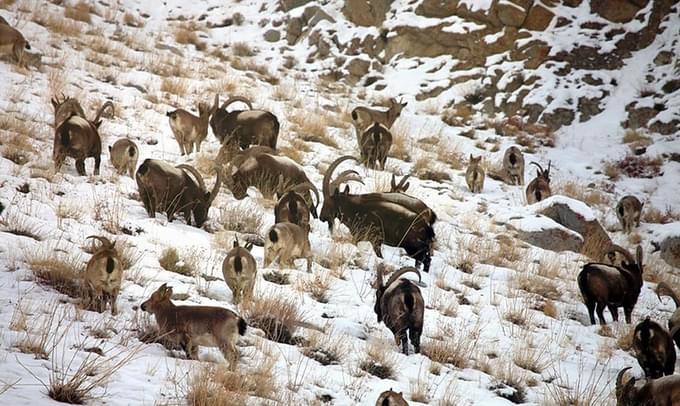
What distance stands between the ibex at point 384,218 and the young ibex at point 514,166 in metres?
5.88

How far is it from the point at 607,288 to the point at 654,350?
5.95 ft

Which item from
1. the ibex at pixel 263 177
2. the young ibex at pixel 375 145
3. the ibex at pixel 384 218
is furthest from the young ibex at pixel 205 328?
the young ibex at pixel 375 145

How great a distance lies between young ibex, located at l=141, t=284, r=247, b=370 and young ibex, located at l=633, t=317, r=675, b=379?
4178 mm

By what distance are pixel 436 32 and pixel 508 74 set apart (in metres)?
2.93

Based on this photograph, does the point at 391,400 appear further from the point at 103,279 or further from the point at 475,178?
the point at 475,178

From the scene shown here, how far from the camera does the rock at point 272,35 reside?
2439cm

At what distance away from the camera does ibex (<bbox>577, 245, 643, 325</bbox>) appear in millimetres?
8867

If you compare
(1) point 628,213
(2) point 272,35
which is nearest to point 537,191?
(1) point 628,213

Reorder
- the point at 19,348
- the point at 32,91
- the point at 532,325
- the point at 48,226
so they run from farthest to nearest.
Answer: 1. the point at 32,91
2. the point at 532,325
3. the point at 48,226
4. the point at 19,348

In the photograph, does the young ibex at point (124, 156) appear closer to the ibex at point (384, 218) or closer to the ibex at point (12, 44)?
the ibex at point (384, 218)

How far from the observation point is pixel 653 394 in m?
5.88

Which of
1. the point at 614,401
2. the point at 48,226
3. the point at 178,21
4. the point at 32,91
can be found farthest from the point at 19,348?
the point at 178,21

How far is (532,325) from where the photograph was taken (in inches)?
336

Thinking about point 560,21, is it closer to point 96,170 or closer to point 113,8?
point 113,8
